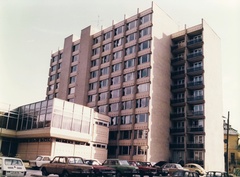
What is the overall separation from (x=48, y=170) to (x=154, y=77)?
30.5 meters

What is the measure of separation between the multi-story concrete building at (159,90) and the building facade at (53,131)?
19.5 ft

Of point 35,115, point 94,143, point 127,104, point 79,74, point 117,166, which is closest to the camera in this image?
point 117,166

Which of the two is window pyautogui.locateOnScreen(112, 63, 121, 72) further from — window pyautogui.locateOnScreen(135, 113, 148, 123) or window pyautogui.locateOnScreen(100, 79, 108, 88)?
window pyautogui.locateOnScreen(135, 113, 148, 123)

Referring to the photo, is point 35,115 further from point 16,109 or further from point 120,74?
point 120,74

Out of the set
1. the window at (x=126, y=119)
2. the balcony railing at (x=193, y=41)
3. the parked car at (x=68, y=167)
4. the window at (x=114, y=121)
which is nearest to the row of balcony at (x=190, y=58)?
the balcony railing at (x=193, y=41)

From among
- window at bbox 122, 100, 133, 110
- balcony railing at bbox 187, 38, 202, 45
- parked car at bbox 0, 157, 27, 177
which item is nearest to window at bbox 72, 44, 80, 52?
window at bbox 122, 100, 133, 110

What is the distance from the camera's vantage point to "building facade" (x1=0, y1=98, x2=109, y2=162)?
3862cm

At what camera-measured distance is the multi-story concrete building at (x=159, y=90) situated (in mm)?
46062

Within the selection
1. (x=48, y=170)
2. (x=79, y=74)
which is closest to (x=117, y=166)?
(x=48, y=170)

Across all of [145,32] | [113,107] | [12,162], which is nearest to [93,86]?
[113,107]

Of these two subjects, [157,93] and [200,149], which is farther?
[157,93]

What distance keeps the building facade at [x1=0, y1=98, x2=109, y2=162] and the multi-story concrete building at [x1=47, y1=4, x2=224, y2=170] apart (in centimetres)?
596

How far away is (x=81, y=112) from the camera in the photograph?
141ft

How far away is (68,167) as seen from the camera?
1955 cm
